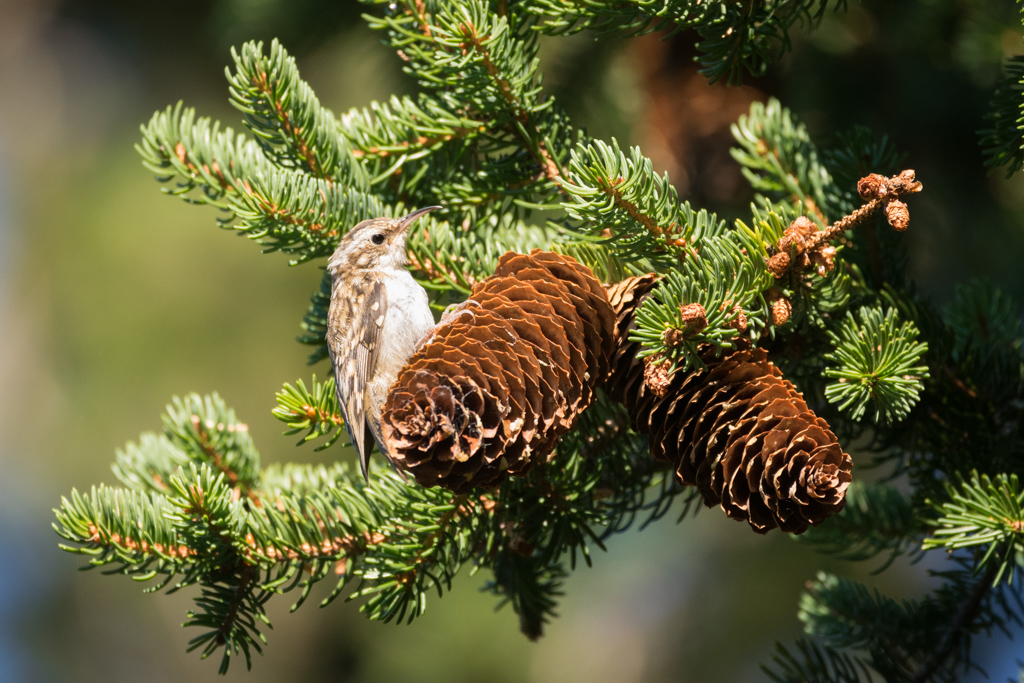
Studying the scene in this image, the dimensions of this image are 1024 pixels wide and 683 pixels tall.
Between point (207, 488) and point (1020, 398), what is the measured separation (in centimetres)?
205

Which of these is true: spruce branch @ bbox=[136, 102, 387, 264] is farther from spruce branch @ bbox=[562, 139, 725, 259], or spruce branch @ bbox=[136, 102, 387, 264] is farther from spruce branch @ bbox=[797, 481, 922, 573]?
spruce branch @ bbox=[797, 481, 922, 573]

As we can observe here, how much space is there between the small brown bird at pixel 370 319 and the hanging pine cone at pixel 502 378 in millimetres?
526

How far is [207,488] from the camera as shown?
5.54 feet

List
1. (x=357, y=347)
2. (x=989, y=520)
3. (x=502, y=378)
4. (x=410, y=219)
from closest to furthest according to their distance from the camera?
1. (x=502, y=378)
2. (x=989, y=520)
3. (x=410, y=219)
4. (x=357, y=347)

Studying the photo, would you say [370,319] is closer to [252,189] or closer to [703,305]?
[252,189]

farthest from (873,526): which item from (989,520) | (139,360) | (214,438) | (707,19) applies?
(139,360)

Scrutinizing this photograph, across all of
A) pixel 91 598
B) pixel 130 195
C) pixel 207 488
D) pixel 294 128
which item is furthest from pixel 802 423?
pixel 91 598

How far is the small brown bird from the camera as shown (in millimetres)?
2109

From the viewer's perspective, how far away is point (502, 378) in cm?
148

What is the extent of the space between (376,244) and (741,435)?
127 centimetres

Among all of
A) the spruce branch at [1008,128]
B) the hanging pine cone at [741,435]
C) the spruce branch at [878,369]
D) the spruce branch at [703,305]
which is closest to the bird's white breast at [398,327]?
the hanging pine cone at [741,435]

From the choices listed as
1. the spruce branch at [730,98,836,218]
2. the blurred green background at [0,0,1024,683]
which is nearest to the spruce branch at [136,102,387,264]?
the spruce branch at [730,98,836,218]

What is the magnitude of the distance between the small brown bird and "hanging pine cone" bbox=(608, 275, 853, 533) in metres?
0.74

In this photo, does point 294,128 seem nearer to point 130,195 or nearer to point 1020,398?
point 1020,398
